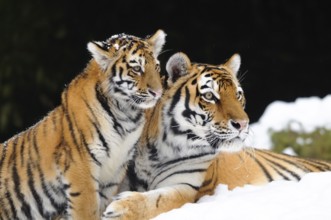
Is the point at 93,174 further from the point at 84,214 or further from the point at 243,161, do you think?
the point at 243,161

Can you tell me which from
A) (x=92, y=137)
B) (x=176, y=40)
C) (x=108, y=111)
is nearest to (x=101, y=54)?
(x=108, y=111)

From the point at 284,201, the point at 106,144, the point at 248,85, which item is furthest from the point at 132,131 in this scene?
the point at 248,85

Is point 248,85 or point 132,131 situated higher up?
point 132,131

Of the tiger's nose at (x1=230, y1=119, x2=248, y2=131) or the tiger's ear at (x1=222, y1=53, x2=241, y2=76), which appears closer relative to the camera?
the tiger's nose at (x1=230, y1=119, x2=248, y2=131)

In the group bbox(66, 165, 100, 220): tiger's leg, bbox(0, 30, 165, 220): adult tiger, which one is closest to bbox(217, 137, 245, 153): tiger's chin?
bbox(0, 30, 165, 220): adult tiger

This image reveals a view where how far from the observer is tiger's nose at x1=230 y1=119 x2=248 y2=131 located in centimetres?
487

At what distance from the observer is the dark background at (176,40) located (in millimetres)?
9680

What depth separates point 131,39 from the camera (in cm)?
495

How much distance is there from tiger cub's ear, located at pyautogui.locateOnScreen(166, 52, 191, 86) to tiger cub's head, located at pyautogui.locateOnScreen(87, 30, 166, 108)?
8.0 inches

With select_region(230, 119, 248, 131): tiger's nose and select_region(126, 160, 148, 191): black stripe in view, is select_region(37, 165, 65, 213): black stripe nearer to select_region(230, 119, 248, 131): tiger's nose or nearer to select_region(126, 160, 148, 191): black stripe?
select_region(126, 160, 148, 191): black stripe

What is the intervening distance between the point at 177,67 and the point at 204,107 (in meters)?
0.28

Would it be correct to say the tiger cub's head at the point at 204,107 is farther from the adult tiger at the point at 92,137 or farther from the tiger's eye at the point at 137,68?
the tiger's eye at the point at 137,68

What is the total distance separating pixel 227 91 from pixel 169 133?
0.36 m

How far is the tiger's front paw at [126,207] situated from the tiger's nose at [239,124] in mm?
549
